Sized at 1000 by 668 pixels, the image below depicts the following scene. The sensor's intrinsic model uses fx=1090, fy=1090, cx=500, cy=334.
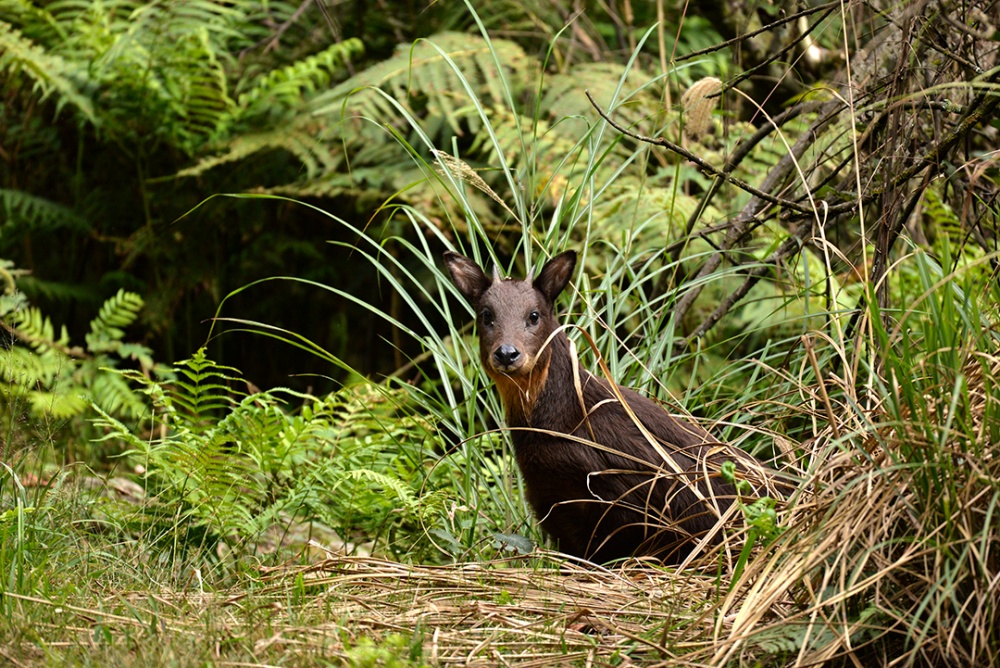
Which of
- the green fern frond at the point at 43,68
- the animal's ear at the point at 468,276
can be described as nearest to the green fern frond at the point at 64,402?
the green fern frond at the point at 43,68

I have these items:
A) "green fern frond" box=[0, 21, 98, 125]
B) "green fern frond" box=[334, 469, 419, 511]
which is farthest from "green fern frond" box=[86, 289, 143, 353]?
"green fern frond" box=[334, 469, 419, 511]

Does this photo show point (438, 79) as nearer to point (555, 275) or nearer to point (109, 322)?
point (109, 322)

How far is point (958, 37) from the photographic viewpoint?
419 cm

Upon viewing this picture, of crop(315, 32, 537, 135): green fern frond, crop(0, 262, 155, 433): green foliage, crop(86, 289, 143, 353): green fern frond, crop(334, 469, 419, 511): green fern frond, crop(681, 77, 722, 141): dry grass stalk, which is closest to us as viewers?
crop(681, 77, 722, 141): dry grass stalk

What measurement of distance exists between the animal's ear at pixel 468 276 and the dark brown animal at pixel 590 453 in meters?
0.22

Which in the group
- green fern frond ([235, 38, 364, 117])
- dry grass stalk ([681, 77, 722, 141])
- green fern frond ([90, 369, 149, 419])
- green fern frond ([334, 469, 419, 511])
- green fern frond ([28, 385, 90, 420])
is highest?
dry grass stalk ([681, 77, 722, 141])

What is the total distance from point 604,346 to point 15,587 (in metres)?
2.73

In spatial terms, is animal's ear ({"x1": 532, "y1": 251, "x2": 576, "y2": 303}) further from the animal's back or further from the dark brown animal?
the animal's back

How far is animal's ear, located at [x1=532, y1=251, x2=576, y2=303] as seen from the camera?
431 centimetres

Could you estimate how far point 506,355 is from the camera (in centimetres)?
416

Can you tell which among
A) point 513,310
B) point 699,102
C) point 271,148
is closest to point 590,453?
point 513,310

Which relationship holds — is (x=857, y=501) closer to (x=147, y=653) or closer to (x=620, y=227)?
(x=147, y=653)

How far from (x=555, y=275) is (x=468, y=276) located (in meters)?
0.36

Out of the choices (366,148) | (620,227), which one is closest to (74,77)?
(366,148)
